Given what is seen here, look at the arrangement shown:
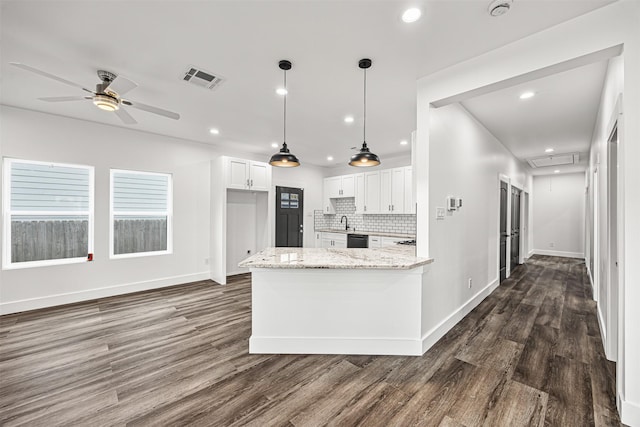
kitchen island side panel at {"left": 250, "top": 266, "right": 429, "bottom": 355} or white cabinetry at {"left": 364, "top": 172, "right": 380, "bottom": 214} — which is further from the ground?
white cabinetry at {"left": 364, "top": 172, "right": 380, "bottom": 214}

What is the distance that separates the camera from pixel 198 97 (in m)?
3.29

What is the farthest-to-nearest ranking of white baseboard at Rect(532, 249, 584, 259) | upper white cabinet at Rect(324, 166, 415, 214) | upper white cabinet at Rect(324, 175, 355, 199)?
white baseboard at Rect(532, 249, 584, 259)
upper white cabinet at Rect(324, 175, 355, 199)
upper white cabinet at Rect(324, 166, 415, 214)

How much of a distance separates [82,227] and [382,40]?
15.9 ft

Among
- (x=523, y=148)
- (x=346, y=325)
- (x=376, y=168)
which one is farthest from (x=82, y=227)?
(x=523, y=148)

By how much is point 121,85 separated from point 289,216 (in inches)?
183

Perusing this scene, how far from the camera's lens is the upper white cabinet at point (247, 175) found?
5.14 m

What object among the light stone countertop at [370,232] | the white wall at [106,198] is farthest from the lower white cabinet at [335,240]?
the white wall at [106,198]

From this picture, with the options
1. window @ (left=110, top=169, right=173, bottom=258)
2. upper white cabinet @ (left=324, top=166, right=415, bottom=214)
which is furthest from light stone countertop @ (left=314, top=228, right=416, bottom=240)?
window @ (left=110, top=169, right=173, bottom=258)

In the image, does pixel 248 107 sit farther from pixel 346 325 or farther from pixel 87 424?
pixel 87 424

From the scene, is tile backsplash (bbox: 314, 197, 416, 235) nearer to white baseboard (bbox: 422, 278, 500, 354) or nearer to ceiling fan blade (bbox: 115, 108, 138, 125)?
white baseboard (bbox: 422, 278, 500, 354)

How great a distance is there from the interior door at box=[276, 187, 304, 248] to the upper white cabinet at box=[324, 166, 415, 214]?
90 cm

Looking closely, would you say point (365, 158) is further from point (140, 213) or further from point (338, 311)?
point (140, 213)

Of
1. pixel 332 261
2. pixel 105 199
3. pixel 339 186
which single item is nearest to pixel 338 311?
pixel 332 261

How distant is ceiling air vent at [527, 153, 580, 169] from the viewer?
621 centimetres
